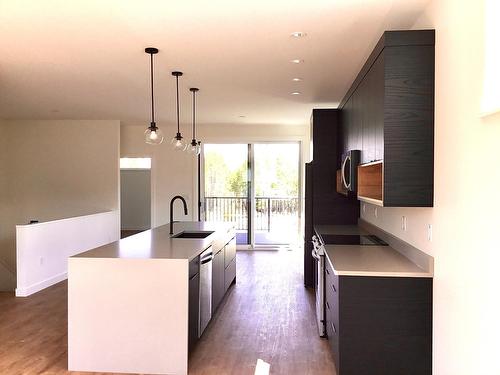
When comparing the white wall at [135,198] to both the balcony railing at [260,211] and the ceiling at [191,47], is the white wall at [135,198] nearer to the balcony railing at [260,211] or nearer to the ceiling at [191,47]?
the balcony railing at [260,211]

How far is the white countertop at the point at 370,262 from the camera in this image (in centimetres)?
274

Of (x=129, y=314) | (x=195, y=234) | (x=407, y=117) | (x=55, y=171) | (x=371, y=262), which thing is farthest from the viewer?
(x=55, y=171)

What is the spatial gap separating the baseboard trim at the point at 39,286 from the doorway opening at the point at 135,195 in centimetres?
544

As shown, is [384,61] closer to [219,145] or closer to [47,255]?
[47,255]

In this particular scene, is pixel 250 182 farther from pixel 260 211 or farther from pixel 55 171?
pixel 55 171

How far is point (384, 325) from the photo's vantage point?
9.00 ft

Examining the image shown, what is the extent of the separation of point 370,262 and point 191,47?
225cm

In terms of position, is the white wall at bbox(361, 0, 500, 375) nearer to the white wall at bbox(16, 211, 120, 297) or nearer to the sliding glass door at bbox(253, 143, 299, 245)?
the white wall at bbox(16, 211, 120, 297)

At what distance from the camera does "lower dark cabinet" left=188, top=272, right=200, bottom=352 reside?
10.7 ft

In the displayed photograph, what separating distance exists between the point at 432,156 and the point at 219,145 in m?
6.33

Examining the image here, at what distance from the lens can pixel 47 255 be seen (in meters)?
5.88

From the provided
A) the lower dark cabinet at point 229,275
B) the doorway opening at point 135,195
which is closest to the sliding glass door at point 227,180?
the lower dark cabinet at point 229,275

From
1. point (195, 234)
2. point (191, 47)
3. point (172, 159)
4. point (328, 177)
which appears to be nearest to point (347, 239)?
point (328, 177)

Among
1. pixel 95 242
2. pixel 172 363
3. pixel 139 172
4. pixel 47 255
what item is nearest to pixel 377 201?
pixel 172 363
